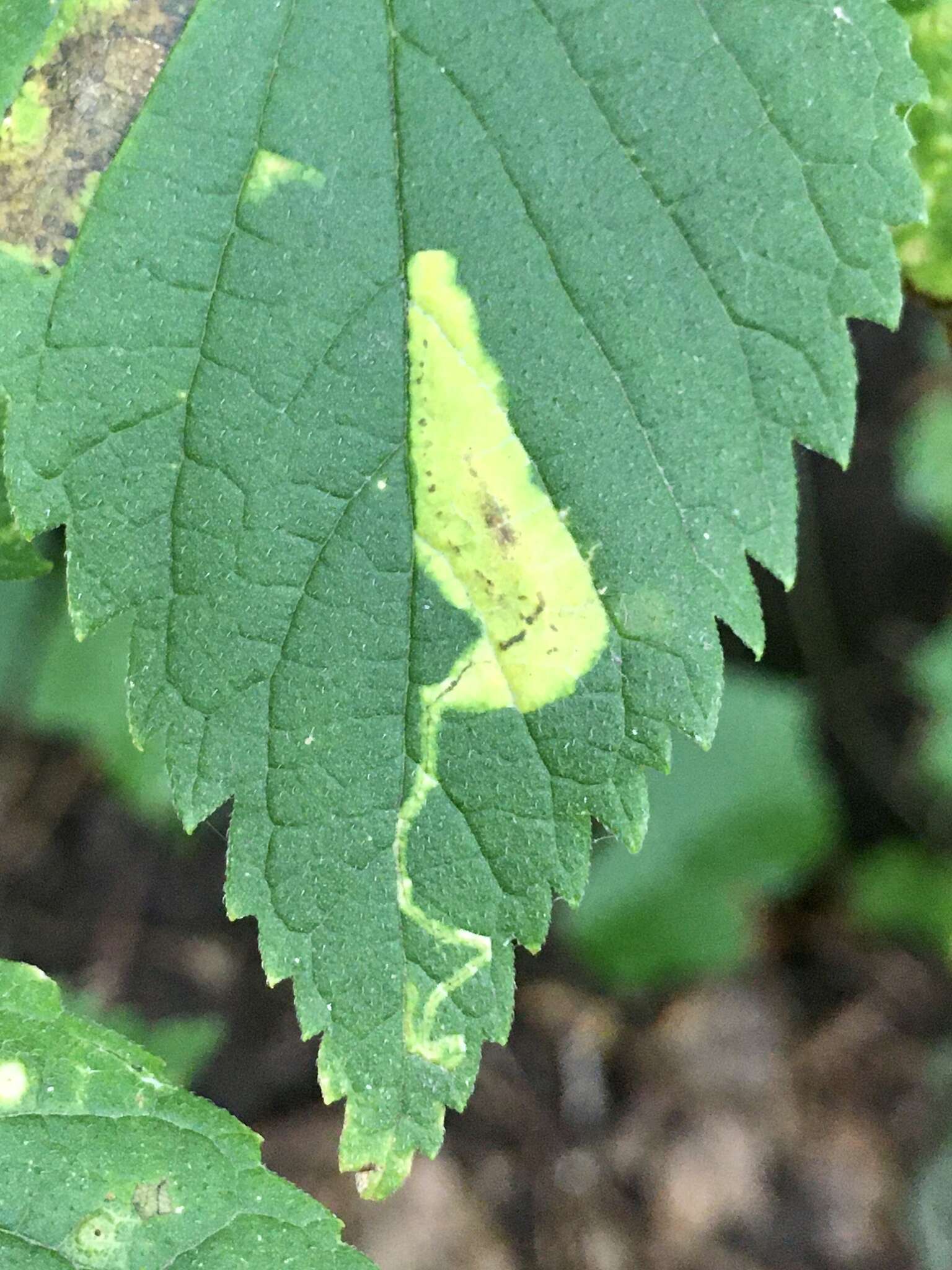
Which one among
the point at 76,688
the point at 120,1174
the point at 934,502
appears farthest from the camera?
the point at 934,502

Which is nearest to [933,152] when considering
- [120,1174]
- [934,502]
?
[120,1174]

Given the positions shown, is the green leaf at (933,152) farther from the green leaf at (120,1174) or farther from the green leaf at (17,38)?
the green leaf at (120,1174)

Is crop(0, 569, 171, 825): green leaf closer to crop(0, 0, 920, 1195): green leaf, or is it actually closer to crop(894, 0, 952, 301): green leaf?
crop(0, 0, 920, 1195): green leaf

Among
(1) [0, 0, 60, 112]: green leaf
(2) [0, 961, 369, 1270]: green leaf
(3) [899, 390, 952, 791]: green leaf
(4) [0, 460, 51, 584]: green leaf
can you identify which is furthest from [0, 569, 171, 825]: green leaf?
(3) [899, 390, 952, 791]: green leaf

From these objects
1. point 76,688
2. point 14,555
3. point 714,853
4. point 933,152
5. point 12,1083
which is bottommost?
point 76,688

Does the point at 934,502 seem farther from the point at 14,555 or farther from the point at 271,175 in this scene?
the point at 14,555

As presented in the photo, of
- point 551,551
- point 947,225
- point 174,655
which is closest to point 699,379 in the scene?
point 551,551

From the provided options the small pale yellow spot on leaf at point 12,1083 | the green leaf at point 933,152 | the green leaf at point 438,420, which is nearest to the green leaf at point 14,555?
the green leaf at point 438,420

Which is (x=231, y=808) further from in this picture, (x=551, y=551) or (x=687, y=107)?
(x=687, y=107)
